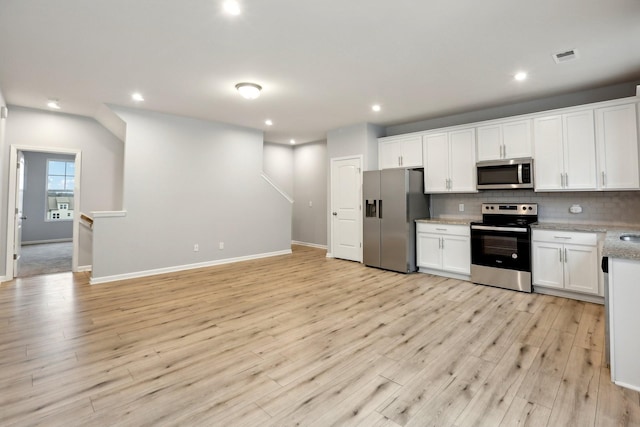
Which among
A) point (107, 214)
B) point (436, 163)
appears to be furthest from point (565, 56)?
point (107, 214)

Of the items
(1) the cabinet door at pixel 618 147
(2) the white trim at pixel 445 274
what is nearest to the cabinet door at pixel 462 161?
(2) the white trim at pixel 445 274

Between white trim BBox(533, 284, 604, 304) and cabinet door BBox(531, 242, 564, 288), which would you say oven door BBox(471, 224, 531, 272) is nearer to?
cabinet door BBox(531, 242, 564, 288)

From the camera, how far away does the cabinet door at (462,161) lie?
475 cm

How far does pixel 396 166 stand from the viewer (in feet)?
18.6

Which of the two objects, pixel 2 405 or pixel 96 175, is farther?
pixel 96 175

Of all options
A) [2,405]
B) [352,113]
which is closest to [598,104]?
[352,113]

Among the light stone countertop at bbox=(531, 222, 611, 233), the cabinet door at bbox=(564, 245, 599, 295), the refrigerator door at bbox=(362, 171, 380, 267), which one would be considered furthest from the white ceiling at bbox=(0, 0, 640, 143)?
the cabinet door at bbox=(564, 245, 599, 295)

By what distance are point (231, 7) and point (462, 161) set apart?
3.94 metres

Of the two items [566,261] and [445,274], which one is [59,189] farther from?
[566,261]

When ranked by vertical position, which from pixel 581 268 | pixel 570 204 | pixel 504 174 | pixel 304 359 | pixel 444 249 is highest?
pixel 504 174

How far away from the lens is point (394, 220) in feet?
17.1

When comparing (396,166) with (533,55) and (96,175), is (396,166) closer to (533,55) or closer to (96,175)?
(533,55)

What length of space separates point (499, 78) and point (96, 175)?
21.6 feet

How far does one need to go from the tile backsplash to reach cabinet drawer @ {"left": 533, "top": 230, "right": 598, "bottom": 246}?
23.3 inches
